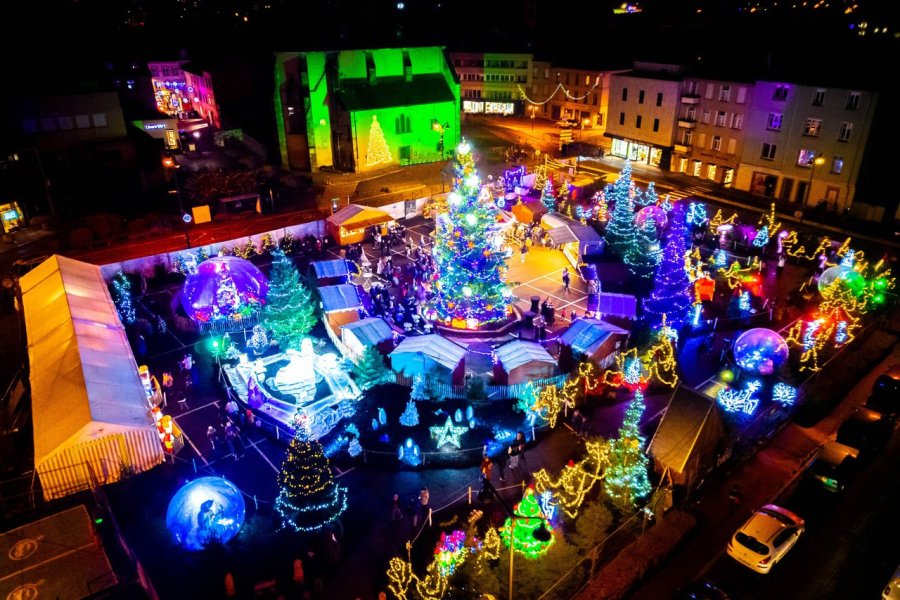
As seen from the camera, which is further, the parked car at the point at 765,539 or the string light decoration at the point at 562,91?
the string light decoration at the point at 562,91

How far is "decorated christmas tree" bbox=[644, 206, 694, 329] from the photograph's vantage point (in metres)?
23.0

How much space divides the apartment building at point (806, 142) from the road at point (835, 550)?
1038 inches

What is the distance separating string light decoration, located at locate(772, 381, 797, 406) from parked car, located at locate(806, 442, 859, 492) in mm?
2252

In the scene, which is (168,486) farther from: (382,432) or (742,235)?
(742,235)

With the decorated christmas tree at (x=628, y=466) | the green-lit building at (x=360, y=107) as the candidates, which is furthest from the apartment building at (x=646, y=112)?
the decorated christmas tree at (x=628, y=466)

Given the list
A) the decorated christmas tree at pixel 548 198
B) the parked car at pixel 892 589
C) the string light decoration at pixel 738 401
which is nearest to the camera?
the parked car at pixel 892 589

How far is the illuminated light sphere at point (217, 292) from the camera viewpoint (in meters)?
24.8

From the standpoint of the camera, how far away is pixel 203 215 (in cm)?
3591

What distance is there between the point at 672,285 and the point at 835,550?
10952mm

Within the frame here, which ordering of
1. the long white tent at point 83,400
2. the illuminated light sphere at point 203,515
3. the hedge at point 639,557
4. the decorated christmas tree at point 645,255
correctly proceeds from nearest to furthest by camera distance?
the hedge at point 639,557 → the long white tent at point 83,400 → the illuminated light sphere at point 203,515 → the decorated christmas tree at point 645,255

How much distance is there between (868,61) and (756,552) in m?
35.5

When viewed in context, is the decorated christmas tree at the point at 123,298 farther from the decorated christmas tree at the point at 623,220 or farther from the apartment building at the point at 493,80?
the apartment building at the point at 493,80

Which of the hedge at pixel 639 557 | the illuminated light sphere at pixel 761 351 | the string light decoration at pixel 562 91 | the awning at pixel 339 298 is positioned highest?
the string light decoration at pixel 562 91

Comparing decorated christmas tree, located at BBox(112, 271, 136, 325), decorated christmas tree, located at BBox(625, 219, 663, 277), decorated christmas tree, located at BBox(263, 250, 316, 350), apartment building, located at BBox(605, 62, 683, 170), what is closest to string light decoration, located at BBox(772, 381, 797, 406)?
decorated christmas tree, located at BBox(625, 219, 663, 277)
